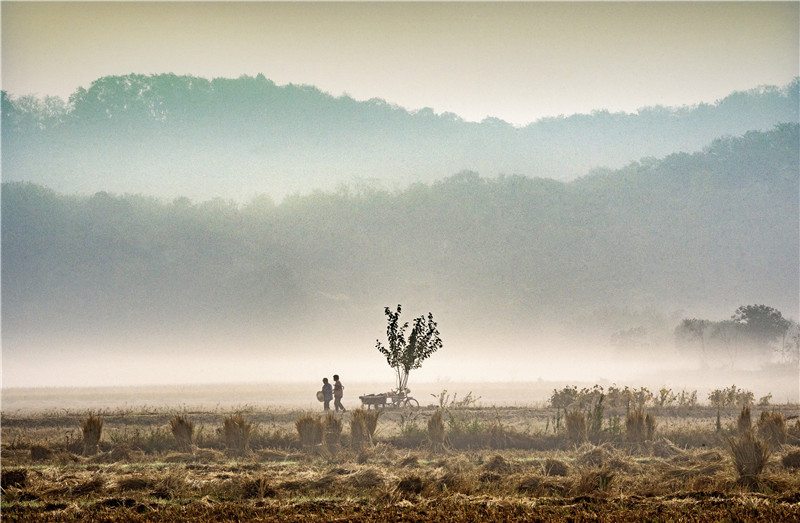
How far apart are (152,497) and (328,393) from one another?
20301 mm

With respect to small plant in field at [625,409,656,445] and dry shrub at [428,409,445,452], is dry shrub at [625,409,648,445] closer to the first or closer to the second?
small plant in field at [625,409,656,445]

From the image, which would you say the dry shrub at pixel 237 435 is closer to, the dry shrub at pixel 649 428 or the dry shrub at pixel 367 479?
the dry shrub at pixel 367 479

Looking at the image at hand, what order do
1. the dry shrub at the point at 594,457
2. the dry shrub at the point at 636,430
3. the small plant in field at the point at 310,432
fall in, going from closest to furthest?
the dry shrub at the point at 594,457, the dry shrub at the point at 636,430, the small plant in field at the point at 310,432

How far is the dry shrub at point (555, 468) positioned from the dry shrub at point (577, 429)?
246 inches

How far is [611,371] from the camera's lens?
14538cm

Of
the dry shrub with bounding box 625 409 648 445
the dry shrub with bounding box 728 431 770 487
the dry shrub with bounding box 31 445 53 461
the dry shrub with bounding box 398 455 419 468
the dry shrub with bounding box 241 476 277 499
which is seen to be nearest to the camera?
the dry shrub with bounding box 241 476 277 499

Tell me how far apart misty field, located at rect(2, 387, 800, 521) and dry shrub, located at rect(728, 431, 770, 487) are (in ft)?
0.10

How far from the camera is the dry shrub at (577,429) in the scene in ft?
92.1

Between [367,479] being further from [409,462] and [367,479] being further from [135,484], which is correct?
[135,484]

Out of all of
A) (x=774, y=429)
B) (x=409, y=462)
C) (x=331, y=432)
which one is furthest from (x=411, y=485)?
(x=774, y=429)

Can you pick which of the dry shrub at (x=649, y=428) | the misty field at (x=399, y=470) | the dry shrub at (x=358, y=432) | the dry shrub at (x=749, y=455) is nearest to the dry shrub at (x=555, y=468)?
the misty field at (x=399, y=470)

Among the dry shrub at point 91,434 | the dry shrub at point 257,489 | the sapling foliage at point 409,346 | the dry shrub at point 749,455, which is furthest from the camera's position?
the sapling foliage at point 409,346

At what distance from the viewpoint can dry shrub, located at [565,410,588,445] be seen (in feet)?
92.1

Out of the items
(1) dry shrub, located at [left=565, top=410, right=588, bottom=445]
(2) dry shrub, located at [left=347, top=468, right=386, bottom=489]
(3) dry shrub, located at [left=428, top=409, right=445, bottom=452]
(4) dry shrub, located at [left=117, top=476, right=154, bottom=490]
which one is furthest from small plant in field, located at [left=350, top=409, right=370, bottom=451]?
(4) dry shrub, located at [left=117, top=476, right=154, bottom=490]
